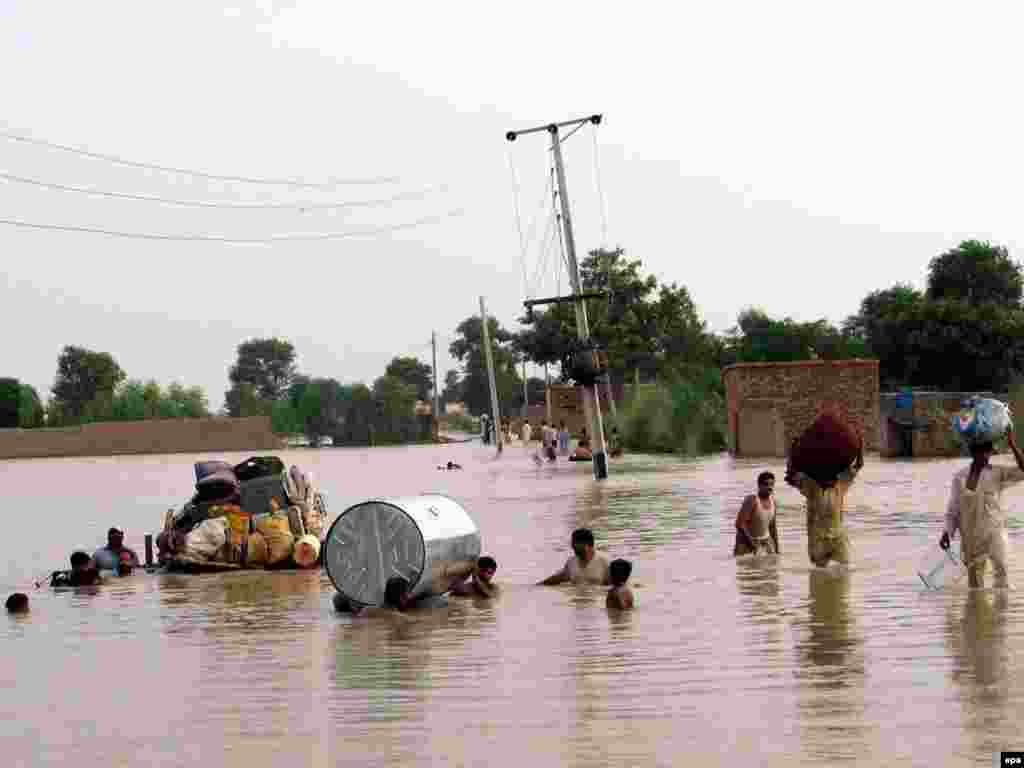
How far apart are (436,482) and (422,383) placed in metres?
136

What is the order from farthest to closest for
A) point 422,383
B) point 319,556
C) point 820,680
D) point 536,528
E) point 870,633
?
1. point 422,383
2. point 536,528
3. point 319,556
4. point 870,633
5. point 820,680

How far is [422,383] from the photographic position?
182 m

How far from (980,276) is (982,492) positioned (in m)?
75.4

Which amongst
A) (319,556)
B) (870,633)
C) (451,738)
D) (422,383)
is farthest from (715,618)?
(422,383)

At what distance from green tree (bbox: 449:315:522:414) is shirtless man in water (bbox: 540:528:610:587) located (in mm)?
142025

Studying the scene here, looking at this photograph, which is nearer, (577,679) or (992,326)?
(577,679)

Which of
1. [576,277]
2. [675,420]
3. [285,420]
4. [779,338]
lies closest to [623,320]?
[779,338]

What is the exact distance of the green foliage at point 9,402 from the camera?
14212 centimetres

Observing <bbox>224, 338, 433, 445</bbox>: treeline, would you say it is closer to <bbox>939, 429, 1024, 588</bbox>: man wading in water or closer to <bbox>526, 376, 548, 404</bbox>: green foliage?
<bbox>526, 376, 548, 404</bbox>: green foliage

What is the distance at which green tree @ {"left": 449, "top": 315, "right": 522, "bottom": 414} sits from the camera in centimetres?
16050

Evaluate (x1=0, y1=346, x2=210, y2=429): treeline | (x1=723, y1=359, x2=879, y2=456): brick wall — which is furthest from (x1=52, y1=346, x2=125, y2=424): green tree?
Result: (x1=723, y1=359, x2=879, y2=456): brick wall

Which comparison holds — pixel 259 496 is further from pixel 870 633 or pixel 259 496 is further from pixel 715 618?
pixel 870 633

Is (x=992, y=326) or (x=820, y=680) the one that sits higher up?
(x=992, y=326)

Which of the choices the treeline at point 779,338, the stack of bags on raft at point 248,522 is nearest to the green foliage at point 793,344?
the treeline at point 779,338
